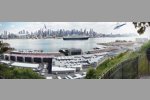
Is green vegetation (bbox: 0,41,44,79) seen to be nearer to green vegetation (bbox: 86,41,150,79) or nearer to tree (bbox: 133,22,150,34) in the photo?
green vegetation (bbox: 86,41,150,79)

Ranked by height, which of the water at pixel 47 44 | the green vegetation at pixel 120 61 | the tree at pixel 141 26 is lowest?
the green vegetation at pixel 120 61

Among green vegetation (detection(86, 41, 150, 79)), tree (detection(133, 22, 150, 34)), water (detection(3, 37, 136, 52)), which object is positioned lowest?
green vegetation (detection(86, 41, 150, 79))

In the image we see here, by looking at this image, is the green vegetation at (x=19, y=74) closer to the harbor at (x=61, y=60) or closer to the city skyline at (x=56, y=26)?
the harbor at (x=61, y=60)

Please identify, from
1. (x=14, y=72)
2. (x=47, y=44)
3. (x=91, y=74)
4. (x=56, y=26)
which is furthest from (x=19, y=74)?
(x=91, y=74)

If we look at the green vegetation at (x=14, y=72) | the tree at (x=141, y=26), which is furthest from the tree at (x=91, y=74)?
the tree at (x=141, y=26)

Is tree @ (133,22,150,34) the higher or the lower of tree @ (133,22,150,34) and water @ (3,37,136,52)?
the higher

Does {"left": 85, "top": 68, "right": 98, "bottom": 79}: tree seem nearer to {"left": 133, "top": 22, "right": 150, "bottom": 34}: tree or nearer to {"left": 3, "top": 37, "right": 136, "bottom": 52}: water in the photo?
{"left": 3, "top": 37, "right": 136, "bottom": 52}: water

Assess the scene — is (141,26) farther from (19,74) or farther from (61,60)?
(19,74)

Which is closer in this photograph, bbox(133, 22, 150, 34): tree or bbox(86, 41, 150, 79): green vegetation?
bbox(133, 22, 150, 34): tree

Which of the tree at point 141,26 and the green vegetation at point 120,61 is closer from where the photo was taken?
the tree at point 141,26

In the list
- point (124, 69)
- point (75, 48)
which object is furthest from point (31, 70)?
point (124, 69)

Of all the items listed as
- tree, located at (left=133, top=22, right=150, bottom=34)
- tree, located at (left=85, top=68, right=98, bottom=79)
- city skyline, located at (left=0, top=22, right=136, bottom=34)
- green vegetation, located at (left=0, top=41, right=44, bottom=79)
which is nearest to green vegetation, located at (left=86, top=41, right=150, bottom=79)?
tree, located at (left=85, top=68, right=98, bottom=79)
